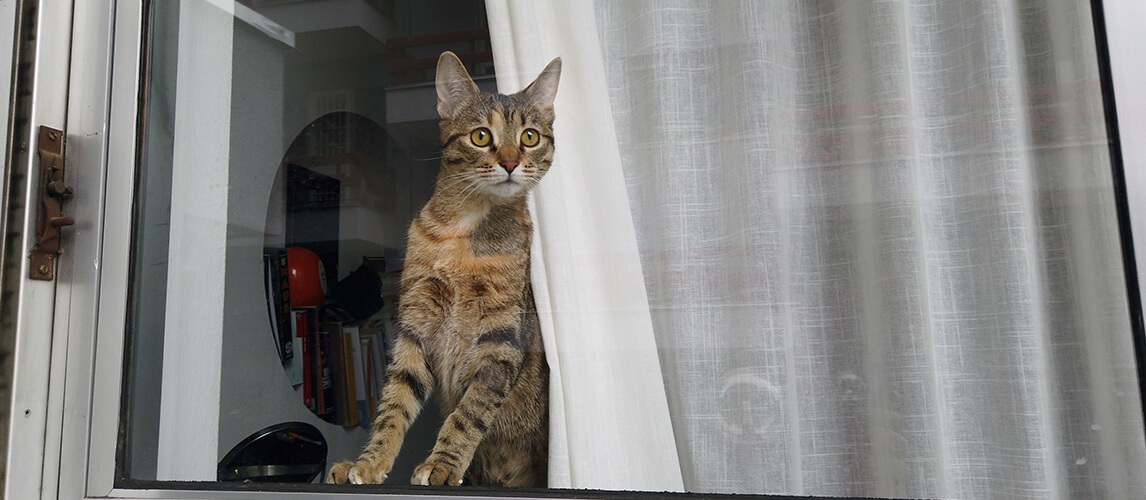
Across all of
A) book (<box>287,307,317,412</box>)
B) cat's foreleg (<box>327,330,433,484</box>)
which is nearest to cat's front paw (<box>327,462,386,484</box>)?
cat's foreleg (<box>327,330,433,484</box>)

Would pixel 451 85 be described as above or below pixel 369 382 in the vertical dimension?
above

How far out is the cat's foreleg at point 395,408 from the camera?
0.82 metres

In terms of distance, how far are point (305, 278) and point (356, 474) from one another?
25 cm

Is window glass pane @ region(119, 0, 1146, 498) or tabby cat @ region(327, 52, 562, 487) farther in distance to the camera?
tabby cat @ region(327, 52, 562, 487)

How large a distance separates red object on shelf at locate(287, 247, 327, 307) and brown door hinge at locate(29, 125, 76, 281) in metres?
0.24

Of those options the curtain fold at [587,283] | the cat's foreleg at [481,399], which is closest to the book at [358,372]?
the cat's foreleg at [481,399]

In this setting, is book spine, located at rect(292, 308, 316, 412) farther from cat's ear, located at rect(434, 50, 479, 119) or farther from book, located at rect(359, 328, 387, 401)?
cat's ear, located at rect(434, 50, 479, 119)

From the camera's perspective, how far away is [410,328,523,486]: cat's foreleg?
816 millimetres

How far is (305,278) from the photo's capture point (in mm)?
899

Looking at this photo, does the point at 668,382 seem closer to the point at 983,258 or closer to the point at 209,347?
the point at 983,258

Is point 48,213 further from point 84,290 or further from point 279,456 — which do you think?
point 279,456

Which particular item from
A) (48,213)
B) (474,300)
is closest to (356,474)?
(474,300)

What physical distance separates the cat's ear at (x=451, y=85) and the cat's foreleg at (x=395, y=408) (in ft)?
0.91

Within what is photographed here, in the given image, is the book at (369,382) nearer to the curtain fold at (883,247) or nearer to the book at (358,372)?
the book at (358,372)
